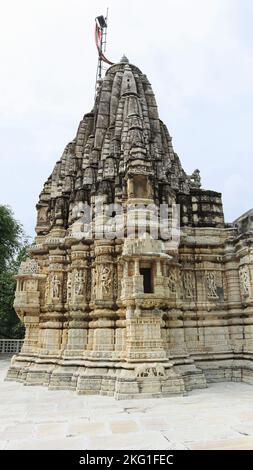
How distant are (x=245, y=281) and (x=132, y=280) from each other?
183 inches

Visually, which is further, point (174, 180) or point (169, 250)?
point (174, 180)

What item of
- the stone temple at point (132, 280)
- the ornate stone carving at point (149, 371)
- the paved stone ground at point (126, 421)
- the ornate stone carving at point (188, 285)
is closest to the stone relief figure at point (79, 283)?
the stone temple at point (132, 280)

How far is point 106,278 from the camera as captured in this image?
1193cm

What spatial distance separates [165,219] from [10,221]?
17.8m

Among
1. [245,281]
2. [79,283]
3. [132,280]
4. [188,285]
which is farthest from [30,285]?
[245,281]

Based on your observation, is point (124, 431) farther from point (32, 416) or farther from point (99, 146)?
point (99, 146)

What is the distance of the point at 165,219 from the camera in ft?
43.5

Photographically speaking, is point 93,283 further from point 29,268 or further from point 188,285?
point 188,285

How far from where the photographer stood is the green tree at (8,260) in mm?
27052

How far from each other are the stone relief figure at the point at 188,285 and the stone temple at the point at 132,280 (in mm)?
41

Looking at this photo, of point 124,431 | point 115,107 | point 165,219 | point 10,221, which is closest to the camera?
point 124,431

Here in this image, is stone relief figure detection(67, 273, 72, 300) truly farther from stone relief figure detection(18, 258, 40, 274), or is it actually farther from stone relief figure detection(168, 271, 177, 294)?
stone relief figure detection(168, 271, 177, 294)

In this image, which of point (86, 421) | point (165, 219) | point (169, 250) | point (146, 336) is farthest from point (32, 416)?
point (165, 219)

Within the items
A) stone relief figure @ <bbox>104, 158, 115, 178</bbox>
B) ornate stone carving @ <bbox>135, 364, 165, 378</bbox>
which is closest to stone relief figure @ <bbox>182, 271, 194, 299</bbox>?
ornate stone carving @ <bbox>135, 364, 165, 378</bbox>
